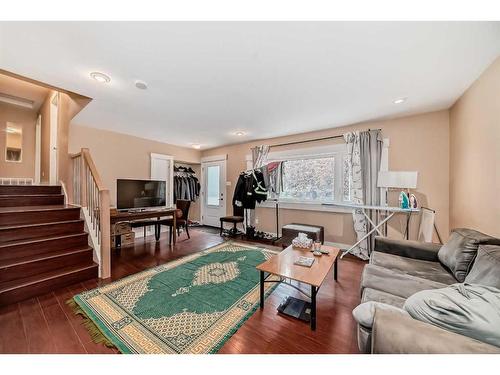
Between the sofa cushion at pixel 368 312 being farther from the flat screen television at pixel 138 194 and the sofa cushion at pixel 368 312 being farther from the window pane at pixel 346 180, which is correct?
the flat screen television at pixel 138 194

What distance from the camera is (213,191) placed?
18.8ft

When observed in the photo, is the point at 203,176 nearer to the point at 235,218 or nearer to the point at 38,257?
the point at 235,218

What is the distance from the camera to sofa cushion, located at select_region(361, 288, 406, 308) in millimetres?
1301

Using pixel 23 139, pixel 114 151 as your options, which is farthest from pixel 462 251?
pixel 23 139

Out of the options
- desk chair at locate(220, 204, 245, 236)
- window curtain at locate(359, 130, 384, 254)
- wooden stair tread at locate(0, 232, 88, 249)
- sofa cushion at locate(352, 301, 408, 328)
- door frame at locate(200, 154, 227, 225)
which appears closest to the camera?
sofa cushion at locate(352, 301, 408, 328)

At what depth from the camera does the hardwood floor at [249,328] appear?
53.7 inches

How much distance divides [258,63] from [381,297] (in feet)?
6.95

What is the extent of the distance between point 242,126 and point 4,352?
359 cm

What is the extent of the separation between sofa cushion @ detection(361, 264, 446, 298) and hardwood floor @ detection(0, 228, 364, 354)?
40 centimetres

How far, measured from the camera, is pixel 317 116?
123 inches

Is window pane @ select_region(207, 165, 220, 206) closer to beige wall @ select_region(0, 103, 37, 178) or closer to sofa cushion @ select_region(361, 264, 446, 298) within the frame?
beige wall @ select_region(0, 103, 37, 178)

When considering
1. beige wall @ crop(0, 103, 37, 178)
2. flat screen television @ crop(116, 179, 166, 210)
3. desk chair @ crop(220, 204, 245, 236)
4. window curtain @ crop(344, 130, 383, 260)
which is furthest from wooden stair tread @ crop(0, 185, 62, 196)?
window curtain @ crop(344, 130, 383, 260)

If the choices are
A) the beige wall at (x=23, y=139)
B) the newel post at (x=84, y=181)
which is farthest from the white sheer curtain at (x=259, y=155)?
the beige wall at (x=23, y=139)
